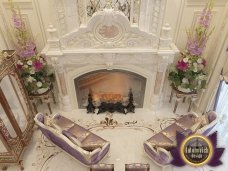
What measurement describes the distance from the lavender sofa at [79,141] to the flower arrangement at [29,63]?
2.99 ft

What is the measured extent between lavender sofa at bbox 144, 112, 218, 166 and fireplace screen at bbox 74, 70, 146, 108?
1.26m

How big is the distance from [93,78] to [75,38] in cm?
113

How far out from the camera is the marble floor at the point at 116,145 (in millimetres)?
4279

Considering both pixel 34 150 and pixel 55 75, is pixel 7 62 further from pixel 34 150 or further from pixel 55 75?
pixel 34 150

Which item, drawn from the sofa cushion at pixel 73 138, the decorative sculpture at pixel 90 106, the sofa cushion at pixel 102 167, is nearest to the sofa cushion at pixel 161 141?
the sofa cushion at pixel 102 167

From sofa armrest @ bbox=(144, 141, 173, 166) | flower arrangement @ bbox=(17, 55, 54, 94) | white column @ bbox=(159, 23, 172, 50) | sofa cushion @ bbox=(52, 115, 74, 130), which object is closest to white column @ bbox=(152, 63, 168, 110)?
white column @ bbox=(159, 23, 172, 50)

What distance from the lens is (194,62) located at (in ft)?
15.0

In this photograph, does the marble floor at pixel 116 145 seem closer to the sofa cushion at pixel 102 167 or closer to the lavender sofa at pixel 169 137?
the lavender sofa at pixel 169 137

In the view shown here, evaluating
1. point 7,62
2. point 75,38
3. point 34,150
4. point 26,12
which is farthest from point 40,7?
point 34,150

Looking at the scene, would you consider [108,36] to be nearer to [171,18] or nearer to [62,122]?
[171,18]

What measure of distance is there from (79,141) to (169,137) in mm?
1761

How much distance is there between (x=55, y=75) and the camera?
4.82 metres

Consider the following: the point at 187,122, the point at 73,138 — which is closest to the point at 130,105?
the point at 187,122

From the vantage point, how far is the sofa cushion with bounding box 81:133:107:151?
400cm
